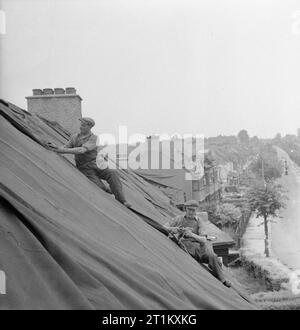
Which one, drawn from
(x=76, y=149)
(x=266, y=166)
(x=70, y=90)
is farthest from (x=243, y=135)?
(x=76, y=149)

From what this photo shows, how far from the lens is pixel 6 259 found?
1.65 m

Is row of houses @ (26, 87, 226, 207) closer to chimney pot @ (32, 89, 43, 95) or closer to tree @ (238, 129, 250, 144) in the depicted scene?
chimney pot @ (32, 89, 43, 95)

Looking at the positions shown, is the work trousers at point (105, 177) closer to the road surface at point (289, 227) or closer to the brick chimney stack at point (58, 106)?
the brick chimney stack at point (58, 106)

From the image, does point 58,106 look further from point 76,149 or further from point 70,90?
point 76,149

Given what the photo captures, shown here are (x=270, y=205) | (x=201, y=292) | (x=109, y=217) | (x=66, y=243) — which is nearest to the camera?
(x=66, y=243)

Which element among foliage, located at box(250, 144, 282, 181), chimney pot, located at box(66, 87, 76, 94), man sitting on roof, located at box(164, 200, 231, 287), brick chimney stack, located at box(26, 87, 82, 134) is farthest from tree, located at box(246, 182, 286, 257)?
man sitting on roof, located at box(164, 200, 231, 287)

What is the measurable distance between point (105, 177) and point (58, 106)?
124 inches

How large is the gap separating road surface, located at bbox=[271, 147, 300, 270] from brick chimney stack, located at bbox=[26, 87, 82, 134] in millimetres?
8206

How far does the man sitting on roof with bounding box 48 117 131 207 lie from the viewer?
3281 mm

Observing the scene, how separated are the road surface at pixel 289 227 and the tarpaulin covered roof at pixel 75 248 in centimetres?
981

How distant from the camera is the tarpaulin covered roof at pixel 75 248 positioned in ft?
5.42

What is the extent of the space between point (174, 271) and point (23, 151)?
49.9 inches
